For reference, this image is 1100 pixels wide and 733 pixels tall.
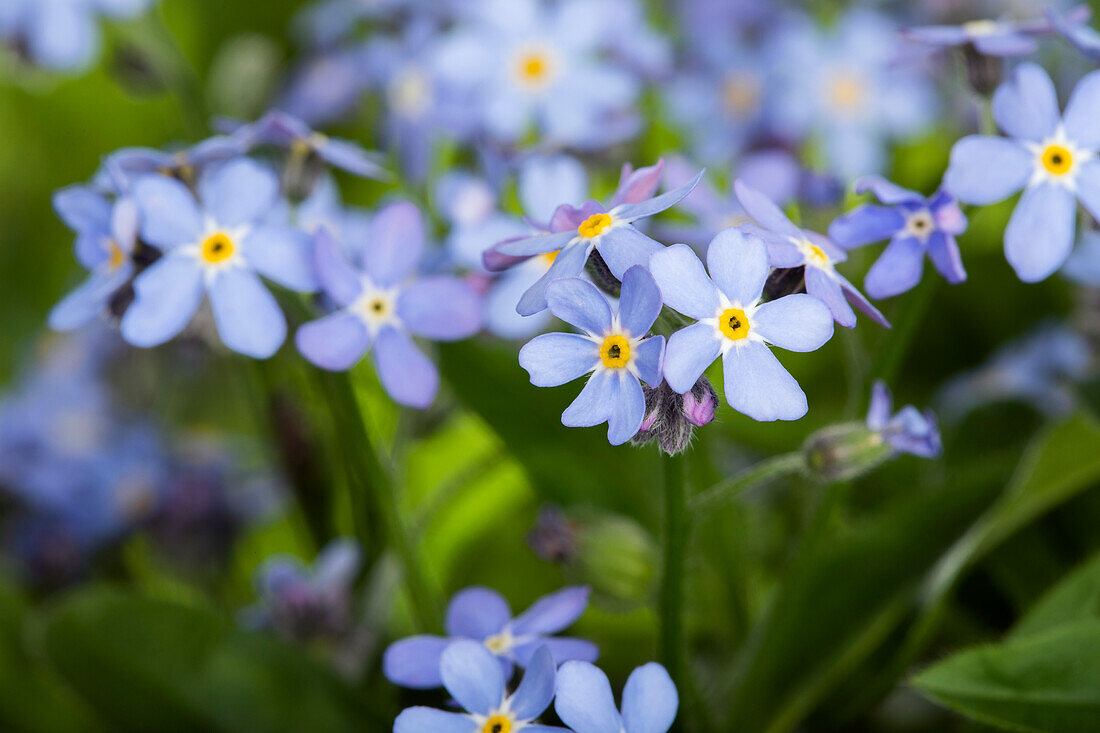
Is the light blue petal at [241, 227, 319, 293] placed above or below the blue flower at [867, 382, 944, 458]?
above

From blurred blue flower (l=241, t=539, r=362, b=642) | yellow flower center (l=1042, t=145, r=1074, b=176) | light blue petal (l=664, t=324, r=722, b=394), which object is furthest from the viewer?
blurred blue flower (l=241, t=539, r=362, b=642)

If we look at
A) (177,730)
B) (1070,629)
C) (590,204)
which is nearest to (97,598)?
(177,730)

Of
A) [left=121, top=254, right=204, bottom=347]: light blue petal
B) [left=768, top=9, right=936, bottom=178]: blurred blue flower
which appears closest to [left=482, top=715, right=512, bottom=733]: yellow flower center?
[left=121, top=254, right=204, bottom=347]: light blue petal

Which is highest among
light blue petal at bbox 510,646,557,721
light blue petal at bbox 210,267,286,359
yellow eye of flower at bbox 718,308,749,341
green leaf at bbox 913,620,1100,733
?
light blue petal at bbox 210,267,286,359

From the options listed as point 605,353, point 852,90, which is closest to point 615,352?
point 605,353

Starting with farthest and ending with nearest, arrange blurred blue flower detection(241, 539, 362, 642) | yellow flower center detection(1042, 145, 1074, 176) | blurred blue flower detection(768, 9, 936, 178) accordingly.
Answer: blurred blue flower detection(768, 9, 936, 178), blurred blue flower detection(241, 539, 362, 642), yellow flower center detection(1042, 145, 1074, 176)

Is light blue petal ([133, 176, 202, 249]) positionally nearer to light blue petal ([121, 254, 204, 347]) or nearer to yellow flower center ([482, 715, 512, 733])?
light blue petal ([121, 254, 204, 347])

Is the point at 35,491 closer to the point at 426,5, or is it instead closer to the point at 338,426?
the point at 338,426

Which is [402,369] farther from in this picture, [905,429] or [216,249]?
[905,429]
